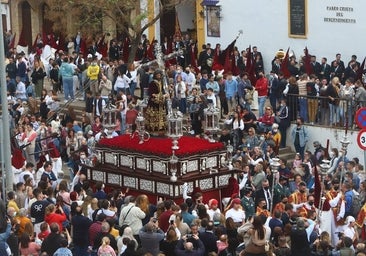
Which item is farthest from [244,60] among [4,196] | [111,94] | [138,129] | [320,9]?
[4,196]

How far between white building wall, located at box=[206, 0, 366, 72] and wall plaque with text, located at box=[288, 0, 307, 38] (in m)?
0.16

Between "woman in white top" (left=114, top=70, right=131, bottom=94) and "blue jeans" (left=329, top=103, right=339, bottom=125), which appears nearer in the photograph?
"blue jeans" (left=329, top=103, right=339, bottom=125)

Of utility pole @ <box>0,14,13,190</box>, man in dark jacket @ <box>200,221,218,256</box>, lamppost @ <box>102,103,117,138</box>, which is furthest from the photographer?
lamppost @ <box>102,103,117,138</box>

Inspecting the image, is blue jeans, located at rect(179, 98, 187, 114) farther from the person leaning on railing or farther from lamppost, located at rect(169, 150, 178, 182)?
lamppost, located at rect(169, 150, 178, 182)

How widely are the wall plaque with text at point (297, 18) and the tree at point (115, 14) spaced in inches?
156

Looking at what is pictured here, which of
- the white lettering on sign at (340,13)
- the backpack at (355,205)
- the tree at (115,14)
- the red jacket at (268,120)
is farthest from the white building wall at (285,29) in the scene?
the backpack at (355,205)

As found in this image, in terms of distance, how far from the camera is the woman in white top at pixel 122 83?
3656 cm

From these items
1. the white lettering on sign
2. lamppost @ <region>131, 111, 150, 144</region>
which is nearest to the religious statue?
lamppost @ <region>131, 111, 150, 144</region>

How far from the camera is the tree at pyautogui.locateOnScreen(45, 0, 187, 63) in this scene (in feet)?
137

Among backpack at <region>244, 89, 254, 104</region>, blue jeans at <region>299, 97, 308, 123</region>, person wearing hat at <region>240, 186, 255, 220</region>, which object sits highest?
backpack at <region>244, 89, 254, 104</region>

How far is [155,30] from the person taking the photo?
46344 millimetres

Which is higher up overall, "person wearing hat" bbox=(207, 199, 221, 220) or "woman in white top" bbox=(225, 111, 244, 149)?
"woman in white top" bbox=(225, 111, 244, 149)

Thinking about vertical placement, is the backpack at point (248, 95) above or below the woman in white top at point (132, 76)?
below

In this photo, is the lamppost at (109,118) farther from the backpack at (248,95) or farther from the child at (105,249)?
the child at (105,249)
